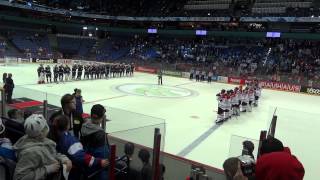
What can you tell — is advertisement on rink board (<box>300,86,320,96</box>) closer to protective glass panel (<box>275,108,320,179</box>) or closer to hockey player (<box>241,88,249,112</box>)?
protective glass panel (<box>275,108,320,179</box>)

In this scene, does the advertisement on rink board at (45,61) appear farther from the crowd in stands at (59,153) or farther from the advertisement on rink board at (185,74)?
the crowd in stands at (59,153)

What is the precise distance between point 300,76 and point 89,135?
23632 millimetres

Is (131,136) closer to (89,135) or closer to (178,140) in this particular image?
(89,135)

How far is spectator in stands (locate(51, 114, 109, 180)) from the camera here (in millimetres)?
3066

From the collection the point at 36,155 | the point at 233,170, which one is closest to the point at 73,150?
the point at 36,155

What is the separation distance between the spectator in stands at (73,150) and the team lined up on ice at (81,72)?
1691 centimetres

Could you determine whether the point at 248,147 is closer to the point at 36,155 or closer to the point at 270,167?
the point at 270,167

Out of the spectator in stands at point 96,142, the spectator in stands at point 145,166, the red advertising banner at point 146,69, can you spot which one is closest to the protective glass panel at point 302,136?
the spectator in stands at point 145,166

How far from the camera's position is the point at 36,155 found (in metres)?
2.60

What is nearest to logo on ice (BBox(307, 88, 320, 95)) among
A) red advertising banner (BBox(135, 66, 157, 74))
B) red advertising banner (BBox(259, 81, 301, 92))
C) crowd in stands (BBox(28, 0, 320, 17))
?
red advertising banner (BBox(259, 81, 301, 92))

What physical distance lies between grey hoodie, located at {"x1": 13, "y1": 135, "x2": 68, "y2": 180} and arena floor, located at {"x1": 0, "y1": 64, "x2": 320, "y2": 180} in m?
1.32

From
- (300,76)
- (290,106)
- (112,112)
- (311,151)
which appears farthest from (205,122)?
(300,76)

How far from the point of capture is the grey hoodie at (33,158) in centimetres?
256

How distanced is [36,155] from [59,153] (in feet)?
1.16
